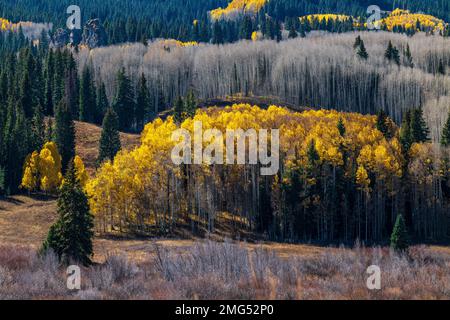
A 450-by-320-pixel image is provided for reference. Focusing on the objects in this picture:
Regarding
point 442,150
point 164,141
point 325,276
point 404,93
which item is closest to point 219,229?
point 164,141

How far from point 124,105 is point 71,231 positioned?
252 feet

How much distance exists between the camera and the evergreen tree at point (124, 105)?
122213 millimetres

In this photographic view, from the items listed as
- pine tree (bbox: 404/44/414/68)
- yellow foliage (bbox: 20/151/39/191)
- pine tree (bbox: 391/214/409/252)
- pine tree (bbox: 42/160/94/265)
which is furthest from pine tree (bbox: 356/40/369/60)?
pine tree (bbox: 42/160/94/265)

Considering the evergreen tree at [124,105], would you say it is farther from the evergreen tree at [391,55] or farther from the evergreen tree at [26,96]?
the evergreen tree at [391,55]

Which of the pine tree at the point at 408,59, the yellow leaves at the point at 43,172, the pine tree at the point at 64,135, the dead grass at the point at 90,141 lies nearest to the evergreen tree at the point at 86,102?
the dead grass at the point at 90,141

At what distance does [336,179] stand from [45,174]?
42261mm

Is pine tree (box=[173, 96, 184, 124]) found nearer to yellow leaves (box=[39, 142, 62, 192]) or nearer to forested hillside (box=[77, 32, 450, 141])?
yellow leaves (box=[39, 142, 62, 192])

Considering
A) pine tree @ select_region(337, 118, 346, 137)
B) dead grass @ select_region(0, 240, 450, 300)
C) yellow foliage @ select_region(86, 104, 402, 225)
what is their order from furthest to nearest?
pine tree @ select_region(337, 118, 346, 137), yellow foliage @ select_region(86, 104, 402, 225), dead grass @ select_region(0, 240, 450, 300)

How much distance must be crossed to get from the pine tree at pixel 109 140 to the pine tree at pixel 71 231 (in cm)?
4360

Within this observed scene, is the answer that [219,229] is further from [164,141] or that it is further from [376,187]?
[376,187]

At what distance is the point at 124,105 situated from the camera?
12338cm

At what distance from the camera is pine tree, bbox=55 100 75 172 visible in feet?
320

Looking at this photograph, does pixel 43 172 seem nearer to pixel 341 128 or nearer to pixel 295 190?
pixel 295 190

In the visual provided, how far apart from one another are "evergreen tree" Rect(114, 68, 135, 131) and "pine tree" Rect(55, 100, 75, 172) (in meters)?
20.4
